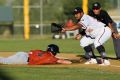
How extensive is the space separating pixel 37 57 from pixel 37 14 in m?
32.0

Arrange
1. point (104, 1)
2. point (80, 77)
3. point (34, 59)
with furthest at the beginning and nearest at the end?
point (104, 1) → point (34, 59) → point (80, 77)

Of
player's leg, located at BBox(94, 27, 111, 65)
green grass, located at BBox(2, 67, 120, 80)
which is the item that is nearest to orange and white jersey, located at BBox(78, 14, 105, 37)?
player's leg, located at BBox(94, 27, 111, 65)

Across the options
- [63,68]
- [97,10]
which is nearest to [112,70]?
[63,68]

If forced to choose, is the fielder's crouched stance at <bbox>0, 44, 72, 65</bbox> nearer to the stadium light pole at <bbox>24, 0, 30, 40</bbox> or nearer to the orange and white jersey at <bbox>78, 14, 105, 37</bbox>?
the orange and white jersey at <bbox>78, 14, 105, 37</bbox>

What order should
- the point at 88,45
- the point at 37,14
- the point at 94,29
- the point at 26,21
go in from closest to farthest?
the point at 94,29
the point at 88,45
the point at 26,21
the point at 37,14

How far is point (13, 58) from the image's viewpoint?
12.1 m

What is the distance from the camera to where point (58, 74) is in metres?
9.82

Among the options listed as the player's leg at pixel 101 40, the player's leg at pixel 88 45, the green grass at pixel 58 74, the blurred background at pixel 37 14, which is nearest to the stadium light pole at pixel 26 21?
the blurred background at pixel 37 14

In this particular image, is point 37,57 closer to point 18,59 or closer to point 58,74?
point 18,59

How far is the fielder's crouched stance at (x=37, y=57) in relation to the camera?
1170 centimetres

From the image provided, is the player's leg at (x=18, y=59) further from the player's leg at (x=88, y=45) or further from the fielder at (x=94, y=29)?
the player's leg at (x=88, y=45)

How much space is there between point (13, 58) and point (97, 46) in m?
2.27

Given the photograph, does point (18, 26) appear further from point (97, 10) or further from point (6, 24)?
point (97, 10)

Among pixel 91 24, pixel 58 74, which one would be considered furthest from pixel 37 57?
pixel 58 74
